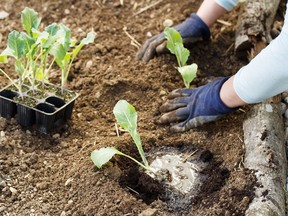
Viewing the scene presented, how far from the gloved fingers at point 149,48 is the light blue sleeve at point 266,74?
60 centimetres

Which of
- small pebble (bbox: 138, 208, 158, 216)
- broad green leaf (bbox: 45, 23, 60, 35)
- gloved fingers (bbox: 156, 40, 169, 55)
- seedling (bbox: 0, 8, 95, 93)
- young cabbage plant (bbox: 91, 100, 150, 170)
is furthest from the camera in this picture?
gloved fingers (bbox: 156, 40, 169, 55)

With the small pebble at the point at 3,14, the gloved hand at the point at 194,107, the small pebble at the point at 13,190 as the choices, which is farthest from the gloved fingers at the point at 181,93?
the small pebble at the point at 3,14

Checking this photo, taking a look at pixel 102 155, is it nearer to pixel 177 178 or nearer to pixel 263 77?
pixel 177 178

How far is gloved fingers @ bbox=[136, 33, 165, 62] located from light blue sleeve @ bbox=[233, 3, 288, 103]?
0.60 m

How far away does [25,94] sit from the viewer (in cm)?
232

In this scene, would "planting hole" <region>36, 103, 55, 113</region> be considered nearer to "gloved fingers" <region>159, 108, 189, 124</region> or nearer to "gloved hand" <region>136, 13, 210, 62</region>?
"gloved fingers" <region>159, 108, 189, 124</region>

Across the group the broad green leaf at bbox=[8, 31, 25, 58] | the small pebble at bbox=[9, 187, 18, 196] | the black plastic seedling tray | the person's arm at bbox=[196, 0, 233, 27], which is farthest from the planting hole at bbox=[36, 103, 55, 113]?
the person's arm at bbox=[196, 0, 233, 27]

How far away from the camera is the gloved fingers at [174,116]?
236cm

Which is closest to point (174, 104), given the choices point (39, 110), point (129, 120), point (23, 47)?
point (129, 120)

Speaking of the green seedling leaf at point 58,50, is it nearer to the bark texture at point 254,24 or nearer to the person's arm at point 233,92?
the person's arm at point 233,92

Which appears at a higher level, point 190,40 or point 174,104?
point 190,40

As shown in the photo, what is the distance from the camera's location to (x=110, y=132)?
92.2 inches

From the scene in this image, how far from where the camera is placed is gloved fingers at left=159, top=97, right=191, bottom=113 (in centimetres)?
240

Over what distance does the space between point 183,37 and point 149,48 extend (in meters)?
0.17
